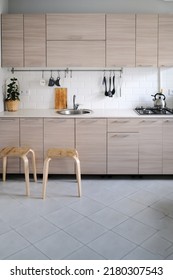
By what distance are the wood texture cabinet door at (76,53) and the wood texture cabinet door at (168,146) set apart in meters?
1.12

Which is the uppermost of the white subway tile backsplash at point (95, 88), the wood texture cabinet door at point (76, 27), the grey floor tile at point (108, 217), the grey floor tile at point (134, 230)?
the wood texture cabinet door at point (76, 27)

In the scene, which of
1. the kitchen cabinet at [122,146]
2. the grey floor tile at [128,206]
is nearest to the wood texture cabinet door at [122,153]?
the kitchen cabinet at [122,146]

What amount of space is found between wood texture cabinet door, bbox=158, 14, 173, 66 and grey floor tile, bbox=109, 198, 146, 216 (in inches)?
72.9

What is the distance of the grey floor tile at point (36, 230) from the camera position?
2408 millimetres

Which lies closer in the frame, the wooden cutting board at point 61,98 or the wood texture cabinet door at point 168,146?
the wood texture cabinet door at point 168,146

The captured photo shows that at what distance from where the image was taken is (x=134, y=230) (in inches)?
99.2

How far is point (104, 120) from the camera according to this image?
3.62m

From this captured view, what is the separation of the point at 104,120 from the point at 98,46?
0.97 meters

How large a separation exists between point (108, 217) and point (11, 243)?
91 cm

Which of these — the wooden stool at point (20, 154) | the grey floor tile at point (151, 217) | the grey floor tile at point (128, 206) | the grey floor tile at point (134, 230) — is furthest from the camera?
the wooden stool at point (20, 154)

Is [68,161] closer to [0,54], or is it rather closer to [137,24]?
[0,54]

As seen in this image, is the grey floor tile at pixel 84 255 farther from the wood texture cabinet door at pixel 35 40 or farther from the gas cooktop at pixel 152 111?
the wood texture cabinet door at pixel 35 40

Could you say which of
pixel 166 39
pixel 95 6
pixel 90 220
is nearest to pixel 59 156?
pixel 90 220

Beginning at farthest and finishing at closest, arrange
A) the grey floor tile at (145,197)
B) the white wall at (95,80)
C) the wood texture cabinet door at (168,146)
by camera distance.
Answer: the white wall at (95,80) → the wood texture cabinet door at (168,146) → the grey floor tile at (145,197)
